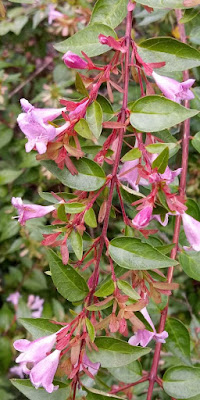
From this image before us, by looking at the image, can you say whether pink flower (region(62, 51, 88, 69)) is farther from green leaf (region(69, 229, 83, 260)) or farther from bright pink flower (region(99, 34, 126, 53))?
green leaf (region(69, 229, 83, 260))

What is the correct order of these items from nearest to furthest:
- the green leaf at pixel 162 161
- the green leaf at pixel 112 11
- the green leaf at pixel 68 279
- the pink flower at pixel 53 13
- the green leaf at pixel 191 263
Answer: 1. the green leaf at pixel 162 161
2. the green leaf at pixel 68 279
3. the green leaf at pixel 112 11
4. the green leaf at pixel 191 263
5. the pink flower at pixel 53 13

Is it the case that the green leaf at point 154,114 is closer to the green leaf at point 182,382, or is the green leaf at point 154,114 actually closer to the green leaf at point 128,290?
the green leaf at point 128,290

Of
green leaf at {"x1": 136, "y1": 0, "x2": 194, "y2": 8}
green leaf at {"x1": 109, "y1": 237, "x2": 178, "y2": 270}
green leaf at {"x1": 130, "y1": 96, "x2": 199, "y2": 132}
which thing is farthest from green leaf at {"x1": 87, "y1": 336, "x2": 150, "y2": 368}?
green leaf at {"x1": 136, "y1": 0, "x2": 194, "y2": 8}

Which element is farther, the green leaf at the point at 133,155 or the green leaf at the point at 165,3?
the green leaf at the point at 165,3

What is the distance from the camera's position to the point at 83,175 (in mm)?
797

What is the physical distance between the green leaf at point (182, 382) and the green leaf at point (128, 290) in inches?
11.8

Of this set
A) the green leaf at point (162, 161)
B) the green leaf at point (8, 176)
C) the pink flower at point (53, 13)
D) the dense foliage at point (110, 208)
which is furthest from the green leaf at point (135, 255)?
the pink flower at point (53, 13)

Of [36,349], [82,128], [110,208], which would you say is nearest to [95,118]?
[82,128]

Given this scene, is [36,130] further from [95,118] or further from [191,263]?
[191,263]

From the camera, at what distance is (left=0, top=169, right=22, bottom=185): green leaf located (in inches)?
68.9

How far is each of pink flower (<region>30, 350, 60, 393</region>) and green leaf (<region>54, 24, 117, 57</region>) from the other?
0.50 m

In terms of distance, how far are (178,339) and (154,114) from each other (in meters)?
0.53

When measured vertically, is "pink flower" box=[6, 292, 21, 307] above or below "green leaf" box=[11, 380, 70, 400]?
below

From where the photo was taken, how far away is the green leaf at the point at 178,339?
109 cm
